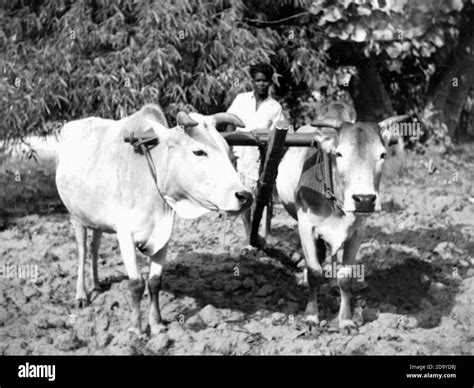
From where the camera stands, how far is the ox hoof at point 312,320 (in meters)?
5.68

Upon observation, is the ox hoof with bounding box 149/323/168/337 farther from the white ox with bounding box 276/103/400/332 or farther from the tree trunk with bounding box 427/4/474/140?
the tree trunk with bounding box 427/4/474/140

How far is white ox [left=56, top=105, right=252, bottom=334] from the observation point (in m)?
5.11

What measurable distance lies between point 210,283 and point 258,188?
0.98m

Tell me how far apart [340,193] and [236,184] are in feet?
2.71

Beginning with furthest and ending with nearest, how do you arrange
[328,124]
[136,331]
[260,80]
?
[260,80] < [328,124] < [136,331]

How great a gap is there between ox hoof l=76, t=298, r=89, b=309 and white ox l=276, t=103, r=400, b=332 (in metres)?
1.65

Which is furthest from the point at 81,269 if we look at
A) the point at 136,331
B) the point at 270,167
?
the point at 270,167

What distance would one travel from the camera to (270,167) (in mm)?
5773

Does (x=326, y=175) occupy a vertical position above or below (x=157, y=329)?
above

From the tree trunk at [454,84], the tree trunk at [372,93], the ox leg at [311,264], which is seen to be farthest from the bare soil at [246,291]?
the tree trunk at [454,84]

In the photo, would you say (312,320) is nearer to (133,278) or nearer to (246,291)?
(246,291)

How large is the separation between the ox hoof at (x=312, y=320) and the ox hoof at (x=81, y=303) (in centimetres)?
165
